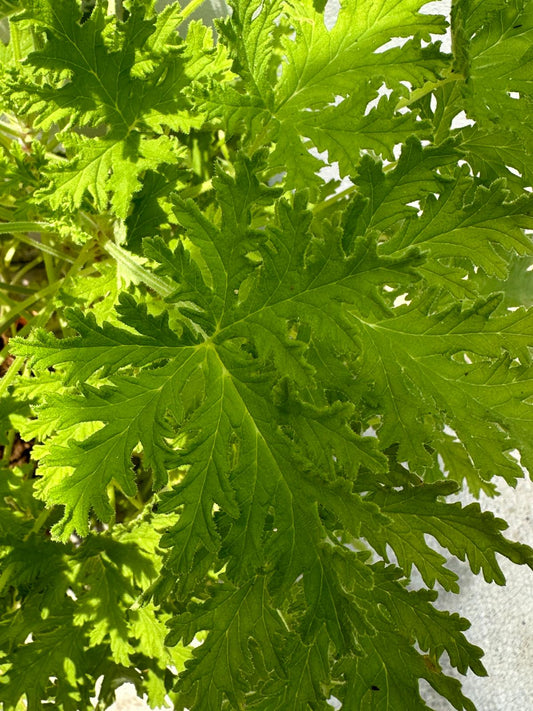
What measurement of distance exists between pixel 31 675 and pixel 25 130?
0.69 meters

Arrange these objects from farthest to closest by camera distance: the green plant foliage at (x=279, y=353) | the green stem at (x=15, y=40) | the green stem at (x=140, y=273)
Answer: the green stem at (x=15, y=40)
the green stem at (x=140, y=273)
the green plant foliage at (x=279, y=353)

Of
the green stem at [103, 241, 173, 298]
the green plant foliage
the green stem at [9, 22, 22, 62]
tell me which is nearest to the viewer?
the green plant foliage

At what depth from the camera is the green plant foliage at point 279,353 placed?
1.77ft

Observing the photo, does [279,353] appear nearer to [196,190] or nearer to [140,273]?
[140,273]

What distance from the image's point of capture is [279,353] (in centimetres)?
55

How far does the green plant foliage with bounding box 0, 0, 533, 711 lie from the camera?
0.54 m

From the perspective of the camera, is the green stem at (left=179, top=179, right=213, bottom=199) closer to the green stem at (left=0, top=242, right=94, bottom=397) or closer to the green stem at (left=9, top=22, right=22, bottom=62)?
the green stem at (left=0, top=242, right=94, bottom=397)

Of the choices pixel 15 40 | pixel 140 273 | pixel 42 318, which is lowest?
pixel 42 318

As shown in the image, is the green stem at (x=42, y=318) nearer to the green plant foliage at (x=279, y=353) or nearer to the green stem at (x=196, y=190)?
the green plant foliage at (x=279, y=353)

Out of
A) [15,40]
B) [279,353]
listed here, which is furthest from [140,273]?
[15,40]

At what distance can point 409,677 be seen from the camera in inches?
26.0

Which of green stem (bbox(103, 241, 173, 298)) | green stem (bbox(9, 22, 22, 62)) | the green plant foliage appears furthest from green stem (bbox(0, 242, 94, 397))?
green stem (bbox(9, 22, 22, 62))

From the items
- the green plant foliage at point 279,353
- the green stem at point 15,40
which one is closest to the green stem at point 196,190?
the green plant foliage at point 279,353

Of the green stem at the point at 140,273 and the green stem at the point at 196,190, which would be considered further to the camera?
the green stem at the point at 196,190
